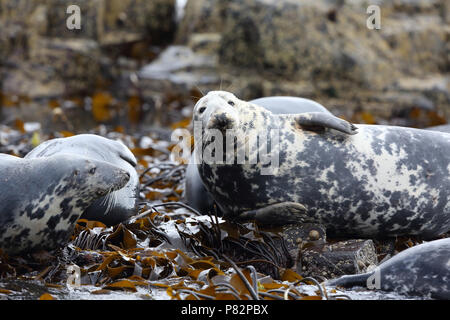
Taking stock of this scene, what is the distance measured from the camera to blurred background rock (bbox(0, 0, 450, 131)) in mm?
10406

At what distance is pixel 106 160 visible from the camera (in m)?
4.33

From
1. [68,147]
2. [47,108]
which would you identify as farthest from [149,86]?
[68,147]

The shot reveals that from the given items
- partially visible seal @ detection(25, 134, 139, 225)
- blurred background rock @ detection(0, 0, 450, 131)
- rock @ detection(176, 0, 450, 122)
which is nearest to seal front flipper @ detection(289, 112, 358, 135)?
partially visible seal @ detection(25, 134, 139, 225)

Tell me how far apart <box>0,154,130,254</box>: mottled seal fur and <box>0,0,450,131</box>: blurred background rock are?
221 inches

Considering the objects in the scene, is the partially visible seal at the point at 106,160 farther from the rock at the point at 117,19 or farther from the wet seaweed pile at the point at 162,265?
the rock at the point at 117,19

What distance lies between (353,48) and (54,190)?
8001mm

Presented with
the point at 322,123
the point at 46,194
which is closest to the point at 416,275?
the point at 322,123

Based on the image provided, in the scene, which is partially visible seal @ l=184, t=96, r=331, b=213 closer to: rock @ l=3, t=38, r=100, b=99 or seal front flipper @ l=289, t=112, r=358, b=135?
seal front flipper @ l=289, t=112, r=358, b=135

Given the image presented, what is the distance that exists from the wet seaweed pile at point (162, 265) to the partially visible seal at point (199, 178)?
32 cm

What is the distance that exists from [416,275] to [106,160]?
2162 millimetres

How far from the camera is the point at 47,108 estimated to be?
10945 millimetres

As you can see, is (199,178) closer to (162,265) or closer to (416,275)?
(162,265)

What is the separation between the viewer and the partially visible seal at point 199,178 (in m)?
4.55
